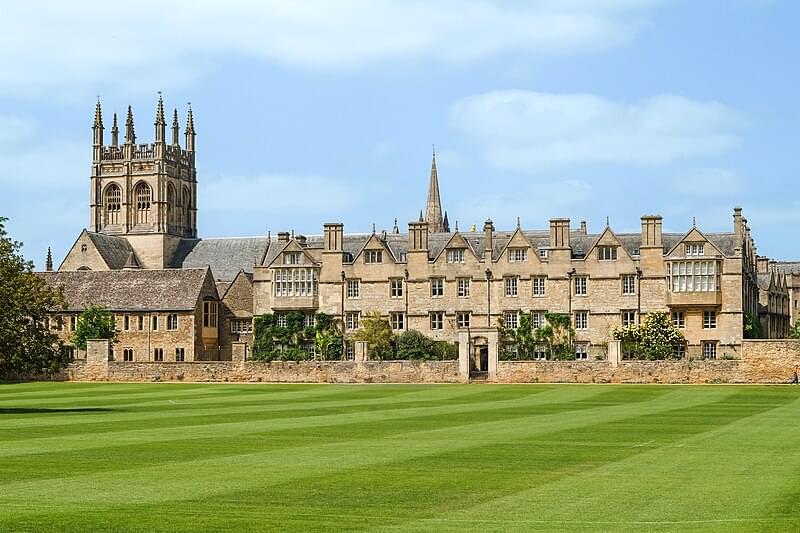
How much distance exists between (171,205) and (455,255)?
4224 cm

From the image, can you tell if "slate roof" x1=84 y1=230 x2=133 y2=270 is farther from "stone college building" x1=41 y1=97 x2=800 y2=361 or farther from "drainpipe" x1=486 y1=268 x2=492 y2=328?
"drainpipe" x1=486 y1=268 x2=492 y2=328

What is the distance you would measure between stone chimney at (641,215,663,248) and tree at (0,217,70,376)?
46882 mm

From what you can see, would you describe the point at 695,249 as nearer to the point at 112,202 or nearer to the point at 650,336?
the point at 650,336

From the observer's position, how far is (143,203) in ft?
382

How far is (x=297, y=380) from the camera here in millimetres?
71188

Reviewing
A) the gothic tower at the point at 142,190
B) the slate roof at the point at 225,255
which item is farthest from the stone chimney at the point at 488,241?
the gothic tower at the point at 142,190

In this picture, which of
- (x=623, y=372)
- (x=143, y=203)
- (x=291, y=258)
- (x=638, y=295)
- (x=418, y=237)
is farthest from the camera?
(x=143, y=203)

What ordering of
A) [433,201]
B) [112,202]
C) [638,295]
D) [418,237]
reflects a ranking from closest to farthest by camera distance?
[638,295] → [418,237] → [112,202] → [433,201]

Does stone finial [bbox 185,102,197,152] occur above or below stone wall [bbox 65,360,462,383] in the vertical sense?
above

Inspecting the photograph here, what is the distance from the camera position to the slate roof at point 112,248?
104m

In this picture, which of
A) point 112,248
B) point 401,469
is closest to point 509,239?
point 112,248

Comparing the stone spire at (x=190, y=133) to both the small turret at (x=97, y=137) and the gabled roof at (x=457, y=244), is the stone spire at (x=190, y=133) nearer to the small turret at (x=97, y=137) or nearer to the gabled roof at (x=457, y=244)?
the small turret at (x=97, y=137)

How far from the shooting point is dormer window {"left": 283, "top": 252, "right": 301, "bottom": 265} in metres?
87.2

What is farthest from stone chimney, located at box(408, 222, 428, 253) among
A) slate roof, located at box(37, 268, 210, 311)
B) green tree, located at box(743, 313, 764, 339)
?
green tree, located at box(743, 313, 764, 339)
